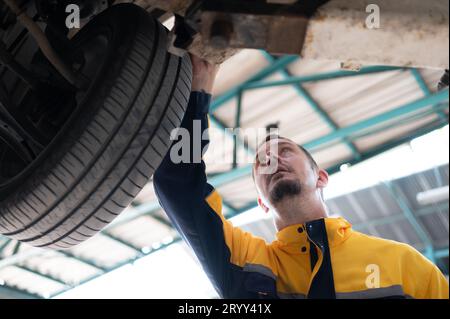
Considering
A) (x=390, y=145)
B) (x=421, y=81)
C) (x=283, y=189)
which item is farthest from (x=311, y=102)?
(x=283, y=189)

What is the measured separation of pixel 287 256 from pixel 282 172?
383mm

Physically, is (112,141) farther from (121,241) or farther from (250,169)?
(121,241)

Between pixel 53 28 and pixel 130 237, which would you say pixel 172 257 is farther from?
pixel 53 28

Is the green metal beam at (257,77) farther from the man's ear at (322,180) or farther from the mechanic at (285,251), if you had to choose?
the mechanic at (285,251)

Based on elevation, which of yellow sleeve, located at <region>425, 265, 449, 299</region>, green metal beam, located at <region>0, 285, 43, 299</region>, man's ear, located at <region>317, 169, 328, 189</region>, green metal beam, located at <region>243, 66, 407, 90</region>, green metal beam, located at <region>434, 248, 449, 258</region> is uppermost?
green metal beam, located at <region>434, 248, 449, 258</region>

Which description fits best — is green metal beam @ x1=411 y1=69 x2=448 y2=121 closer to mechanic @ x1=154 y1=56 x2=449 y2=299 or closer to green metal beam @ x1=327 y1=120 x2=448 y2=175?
green metal beam @ x1=327 y1=120 x2=448 y2=175

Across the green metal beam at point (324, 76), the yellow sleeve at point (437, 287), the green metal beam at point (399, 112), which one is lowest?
the yellow sleeve at point (437, 287)

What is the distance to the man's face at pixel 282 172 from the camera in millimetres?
2141

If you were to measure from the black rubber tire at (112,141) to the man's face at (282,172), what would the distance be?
30.1 inches

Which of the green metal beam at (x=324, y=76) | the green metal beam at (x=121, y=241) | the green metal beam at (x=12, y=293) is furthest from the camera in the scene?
the green metal beam at (x=12, y=293)

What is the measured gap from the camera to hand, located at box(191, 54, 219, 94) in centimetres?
169

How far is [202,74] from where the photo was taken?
5.63 ft

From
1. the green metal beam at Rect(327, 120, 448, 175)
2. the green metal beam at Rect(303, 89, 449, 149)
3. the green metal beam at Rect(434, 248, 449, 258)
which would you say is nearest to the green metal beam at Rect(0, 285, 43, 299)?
the green metal beam at Rect(327, 120, 448, 175)

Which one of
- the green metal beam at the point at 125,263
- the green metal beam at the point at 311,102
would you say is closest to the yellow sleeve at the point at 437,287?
the green metal beam at the point at 311,102
